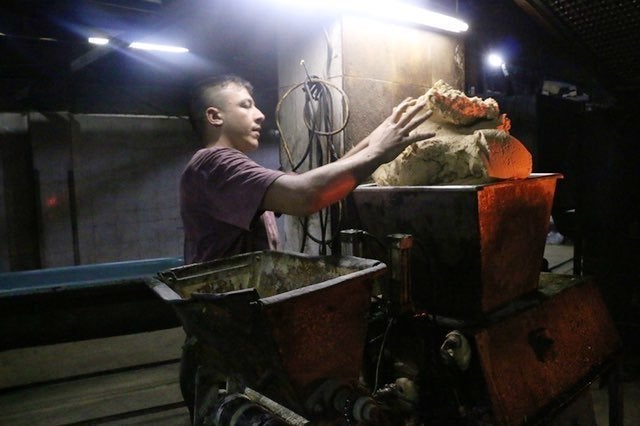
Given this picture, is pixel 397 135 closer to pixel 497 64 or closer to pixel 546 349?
pixel 546 349

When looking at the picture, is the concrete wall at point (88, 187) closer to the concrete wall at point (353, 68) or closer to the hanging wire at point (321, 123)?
the concrete wall at point (353, 68)

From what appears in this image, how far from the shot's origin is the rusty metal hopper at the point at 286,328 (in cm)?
162

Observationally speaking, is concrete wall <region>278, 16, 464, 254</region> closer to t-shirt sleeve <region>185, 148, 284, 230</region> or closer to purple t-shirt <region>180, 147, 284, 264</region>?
purple t-shirt <region>180, 147, 284, 264</region>

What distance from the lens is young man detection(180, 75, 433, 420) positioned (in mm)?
2355

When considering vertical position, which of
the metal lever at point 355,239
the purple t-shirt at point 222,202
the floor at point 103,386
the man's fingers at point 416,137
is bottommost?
the floor at point 103,386

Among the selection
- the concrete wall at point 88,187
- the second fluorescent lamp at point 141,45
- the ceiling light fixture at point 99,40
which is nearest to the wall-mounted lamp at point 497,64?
the second fluorescent lamp at point 141,45

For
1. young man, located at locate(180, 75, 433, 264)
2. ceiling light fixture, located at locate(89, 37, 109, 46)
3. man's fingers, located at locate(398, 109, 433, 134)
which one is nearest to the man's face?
young man, located at locate(180, 75, 433, 264)

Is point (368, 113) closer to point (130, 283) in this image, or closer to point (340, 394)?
point (340, 394)

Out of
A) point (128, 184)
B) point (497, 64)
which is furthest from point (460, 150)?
point (128, 184)

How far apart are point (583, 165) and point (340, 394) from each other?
527cm

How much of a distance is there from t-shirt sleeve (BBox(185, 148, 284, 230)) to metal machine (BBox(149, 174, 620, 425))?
293mm

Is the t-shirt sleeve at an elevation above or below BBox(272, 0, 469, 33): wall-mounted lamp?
below

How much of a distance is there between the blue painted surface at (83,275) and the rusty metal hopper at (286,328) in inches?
219

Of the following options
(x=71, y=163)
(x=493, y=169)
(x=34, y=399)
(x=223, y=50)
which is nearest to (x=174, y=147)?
(x=71, y=163)
